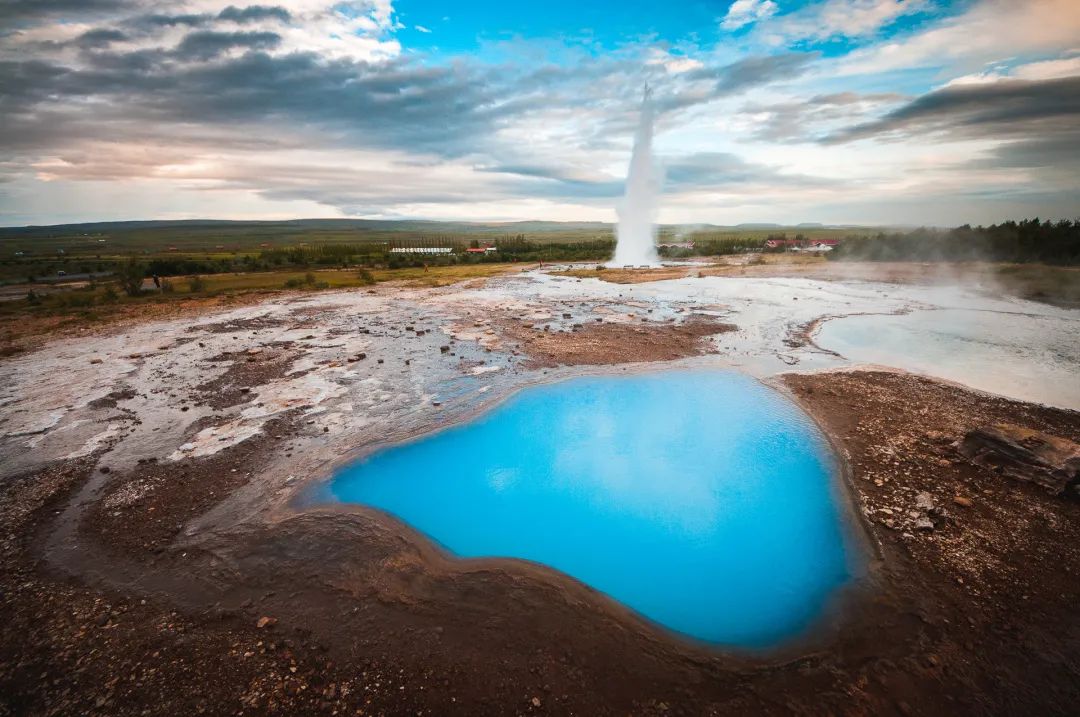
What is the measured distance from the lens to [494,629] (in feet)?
17.6

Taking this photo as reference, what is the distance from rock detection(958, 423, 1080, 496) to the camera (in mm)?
7484

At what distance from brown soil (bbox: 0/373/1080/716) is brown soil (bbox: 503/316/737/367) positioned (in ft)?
30.5

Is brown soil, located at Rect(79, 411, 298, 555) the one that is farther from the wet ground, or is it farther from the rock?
the rock

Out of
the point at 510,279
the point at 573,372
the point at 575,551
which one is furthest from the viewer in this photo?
the point at 510,279

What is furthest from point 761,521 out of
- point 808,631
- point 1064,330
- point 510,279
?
point 510,279

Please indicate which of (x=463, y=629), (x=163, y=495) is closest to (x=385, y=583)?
(x=463, y=629)

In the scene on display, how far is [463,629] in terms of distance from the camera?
17.6ft

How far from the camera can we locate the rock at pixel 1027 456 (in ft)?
24.6

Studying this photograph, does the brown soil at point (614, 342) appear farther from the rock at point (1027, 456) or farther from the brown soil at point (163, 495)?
the brown soil at point (163, 495)

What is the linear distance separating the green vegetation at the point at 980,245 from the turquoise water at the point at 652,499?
42.3m

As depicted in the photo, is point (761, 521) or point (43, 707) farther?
point (761, 521)

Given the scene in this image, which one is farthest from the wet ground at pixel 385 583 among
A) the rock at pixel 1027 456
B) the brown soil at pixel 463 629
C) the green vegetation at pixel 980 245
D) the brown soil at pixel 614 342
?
the green vegetation at pixel 980 245

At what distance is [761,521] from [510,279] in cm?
3478

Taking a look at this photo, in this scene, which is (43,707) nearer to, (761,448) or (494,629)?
(494,629)
